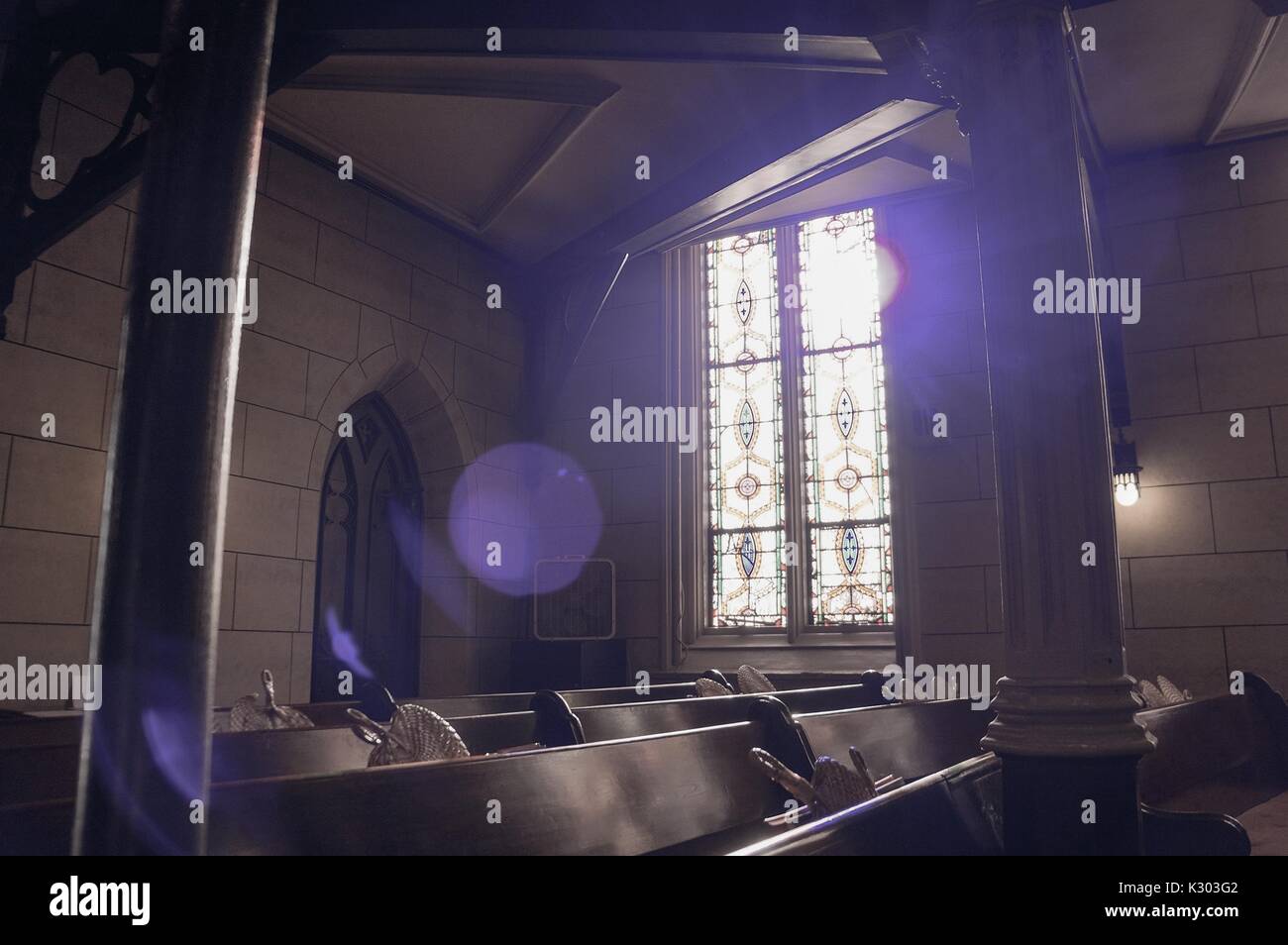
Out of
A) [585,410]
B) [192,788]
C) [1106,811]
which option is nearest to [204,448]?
[192,788]

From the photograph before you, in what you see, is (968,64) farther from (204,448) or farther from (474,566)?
(474,566)

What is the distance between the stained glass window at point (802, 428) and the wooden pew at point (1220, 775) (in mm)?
2400

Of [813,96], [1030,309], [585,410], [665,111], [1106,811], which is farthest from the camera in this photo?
[585,410]

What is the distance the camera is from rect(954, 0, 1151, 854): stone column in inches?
90.8

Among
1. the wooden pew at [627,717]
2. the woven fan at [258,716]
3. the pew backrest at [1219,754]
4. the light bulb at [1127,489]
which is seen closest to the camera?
the wooden pew at [627,717]

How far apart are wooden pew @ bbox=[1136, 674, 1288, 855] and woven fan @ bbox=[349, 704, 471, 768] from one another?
1745mm

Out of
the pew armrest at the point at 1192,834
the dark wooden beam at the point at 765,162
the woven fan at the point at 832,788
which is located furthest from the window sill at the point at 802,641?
the woven fan at the point at 832,788

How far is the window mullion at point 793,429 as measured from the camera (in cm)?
673

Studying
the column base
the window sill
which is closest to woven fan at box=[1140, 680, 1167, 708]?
the window sill

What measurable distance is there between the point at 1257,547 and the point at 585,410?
4.43 m

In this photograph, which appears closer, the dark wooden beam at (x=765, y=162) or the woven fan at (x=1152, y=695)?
the woven fan at (x=1152, y=695)

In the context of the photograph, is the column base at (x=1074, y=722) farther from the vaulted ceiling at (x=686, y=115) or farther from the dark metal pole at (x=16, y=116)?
the dark metal pole at (x=16, y=116)

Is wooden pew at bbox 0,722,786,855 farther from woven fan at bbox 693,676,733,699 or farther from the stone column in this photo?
woven fan at bbox 693,676,733,699

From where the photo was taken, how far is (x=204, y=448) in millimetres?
1332
